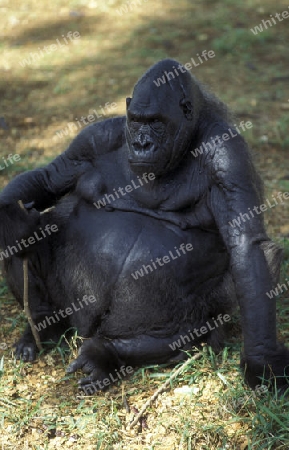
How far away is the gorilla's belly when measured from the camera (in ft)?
11.9

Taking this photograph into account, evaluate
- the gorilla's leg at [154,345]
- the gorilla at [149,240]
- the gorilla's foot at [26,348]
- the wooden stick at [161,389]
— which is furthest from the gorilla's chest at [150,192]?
the gorilla's foot at [26,348]

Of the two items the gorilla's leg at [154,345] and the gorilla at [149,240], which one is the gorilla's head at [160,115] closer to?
the gorilla at [149,240]

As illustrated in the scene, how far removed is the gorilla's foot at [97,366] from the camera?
142 inches

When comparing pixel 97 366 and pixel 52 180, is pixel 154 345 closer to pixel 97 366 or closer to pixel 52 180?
pixel 97 366

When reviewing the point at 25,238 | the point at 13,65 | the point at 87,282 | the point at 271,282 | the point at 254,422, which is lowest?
the point at 254,422

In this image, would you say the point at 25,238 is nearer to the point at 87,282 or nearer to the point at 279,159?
the point at 87,282

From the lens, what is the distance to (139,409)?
3451mm

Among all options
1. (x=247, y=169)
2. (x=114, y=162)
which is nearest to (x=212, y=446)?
(x=247, y=169)

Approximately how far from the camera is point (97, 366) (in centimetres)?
365

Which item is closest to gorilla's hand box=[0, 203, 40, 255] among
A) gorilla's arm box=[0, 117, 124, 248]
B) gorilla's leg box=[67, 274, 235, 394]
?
gorilla's arm box=[0, 117, 124, 248]

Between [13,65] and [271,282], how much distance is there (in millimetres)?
6740

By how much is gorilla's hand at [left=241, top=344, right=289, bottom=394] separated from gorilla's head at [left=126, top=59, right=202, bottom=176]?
1056 millimetres

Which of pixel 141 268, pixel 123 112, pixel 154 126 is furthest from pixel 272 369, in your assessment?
pixel 123 112

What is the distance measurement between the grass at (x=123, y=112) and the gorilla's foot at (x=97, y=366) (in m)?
0.06
